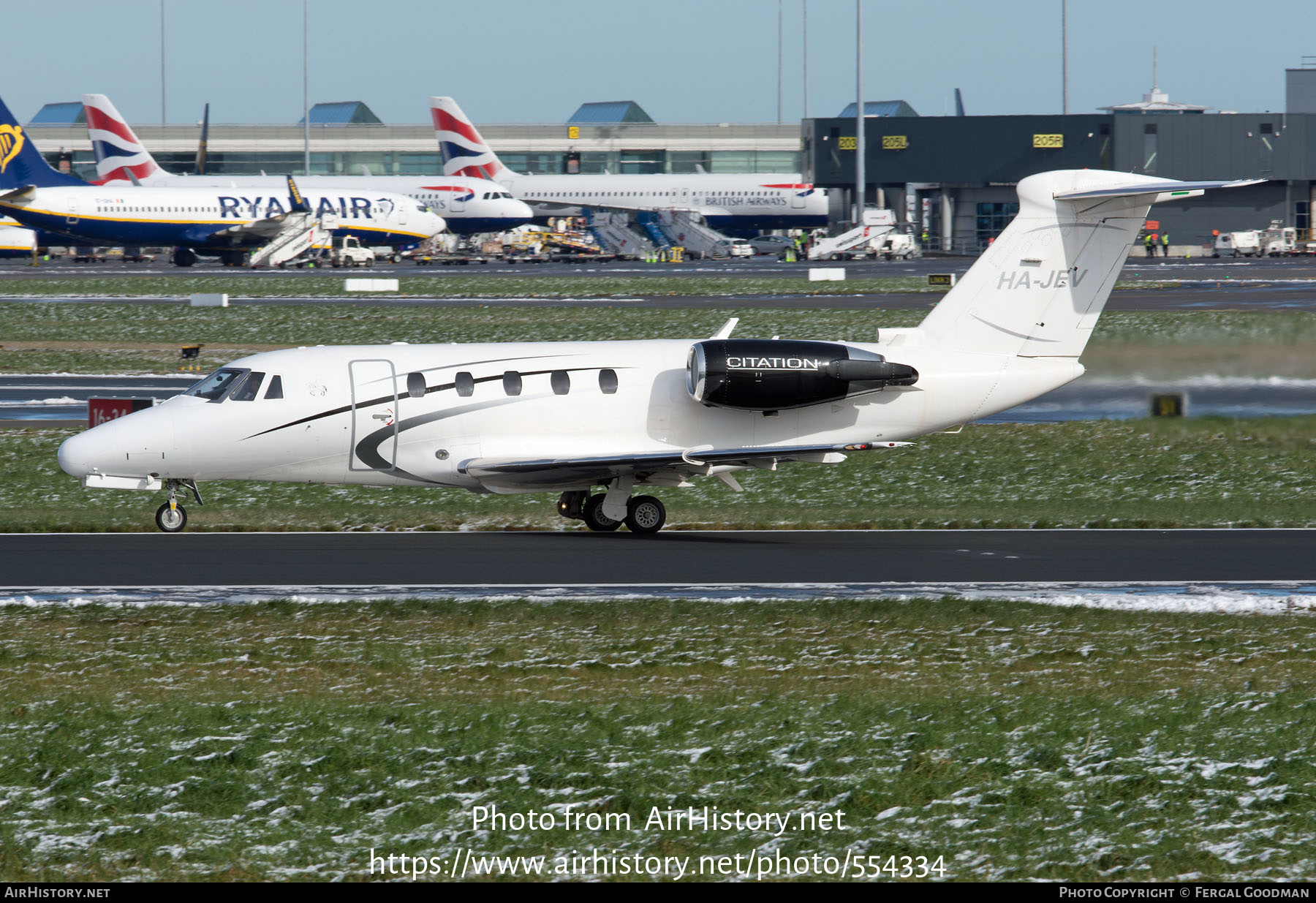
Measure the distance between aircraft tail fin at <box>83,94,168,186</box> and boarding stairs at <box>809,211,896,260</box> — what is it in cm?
5498

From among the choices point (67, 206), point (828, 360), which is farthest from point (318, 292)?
point (828, 360)

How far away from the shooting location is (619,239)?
A: 116 m

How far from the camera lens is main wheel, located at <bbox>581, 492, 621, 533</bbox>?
→ 2403 cm

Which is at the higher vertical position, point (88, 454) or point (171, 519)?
point (88, 454)

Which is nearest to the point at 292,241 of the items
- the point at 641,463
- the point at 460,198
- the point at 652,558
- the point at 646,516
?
the point at 460,198

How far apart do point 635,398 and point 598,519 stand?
2195 millimetres

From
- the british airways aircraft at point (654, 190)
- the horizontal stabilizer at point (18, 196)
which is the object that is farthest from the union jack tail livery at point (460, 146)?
the horizontal stabilizer at point (18, 196)

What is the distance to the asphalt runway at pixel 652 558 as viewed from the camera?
64.2ft

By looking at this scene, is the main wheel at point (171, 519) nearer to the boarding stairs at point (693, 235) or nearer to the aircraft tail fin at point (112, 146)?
the boarding stairs at point (693, 235)

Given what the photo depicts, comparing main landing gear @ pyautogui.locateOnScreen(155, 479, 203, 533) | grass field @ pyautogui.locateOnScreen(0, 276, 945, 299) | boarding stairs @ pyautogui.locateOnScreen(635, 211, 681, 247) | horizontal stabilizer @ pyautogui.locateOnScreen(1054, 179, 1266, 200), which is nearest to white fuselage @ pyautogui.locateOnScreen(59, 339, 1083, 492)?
main landing gear @ pyautogui.locateOnScreen(155, 479, 203, 533)

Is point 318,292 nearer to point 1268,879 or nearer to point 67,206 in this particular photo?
point 67,206

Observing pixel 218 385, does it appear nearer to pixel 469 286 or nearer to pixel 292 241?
pixel 469 286

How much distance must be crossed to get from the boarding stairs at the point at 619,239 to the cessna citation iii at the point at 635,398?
92224 mm

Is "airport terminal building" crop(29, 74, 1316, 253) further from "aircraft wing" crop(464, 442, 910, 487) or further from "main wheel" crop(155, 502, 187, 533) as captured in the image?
"main wheel" crop(155, 502, 187, 533)
